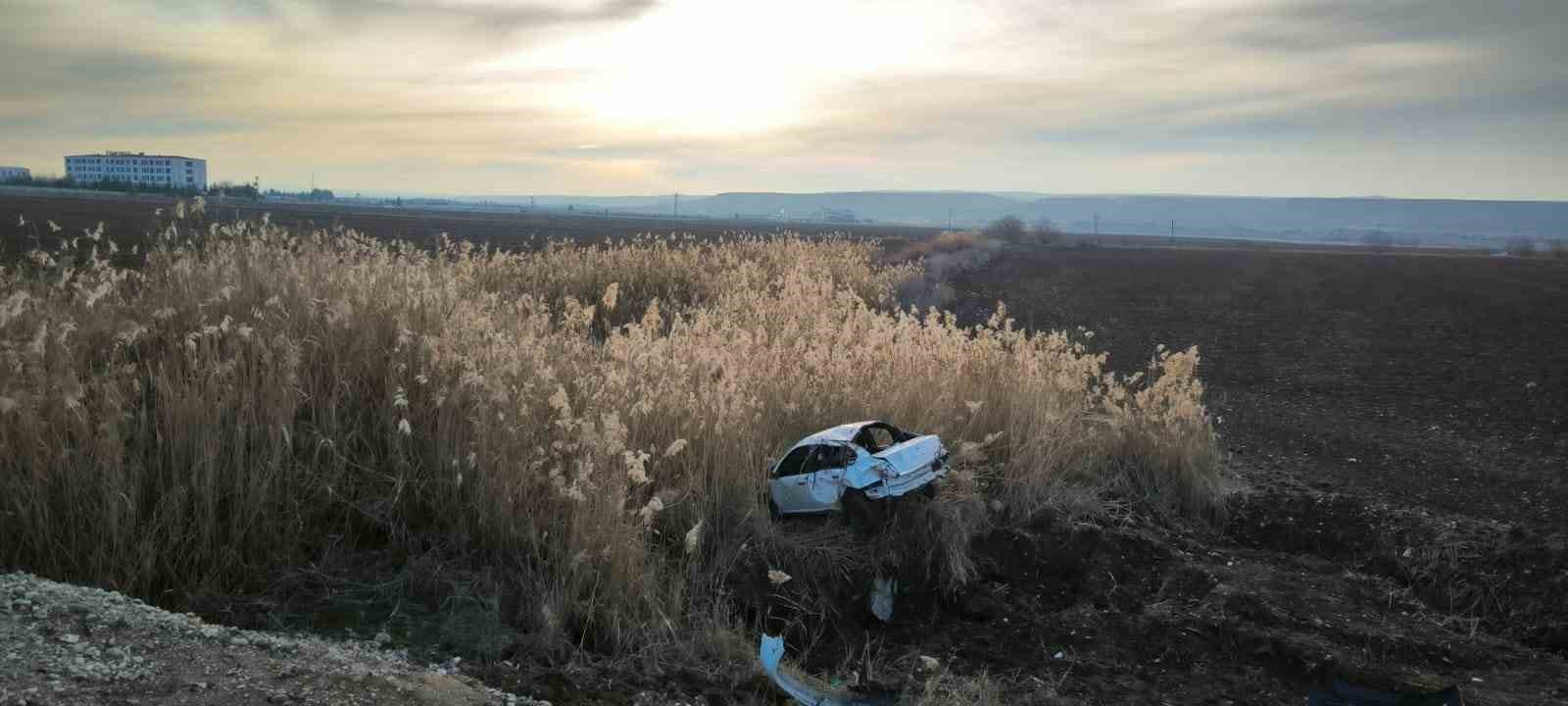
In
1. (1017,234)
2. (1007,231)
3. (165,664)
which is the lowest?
(165,664)

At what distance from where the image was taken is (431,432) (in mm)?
5465

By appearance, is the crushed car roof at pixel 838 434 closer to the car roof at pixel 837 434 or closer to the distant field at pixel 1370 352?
the car roof at pixel 837 434

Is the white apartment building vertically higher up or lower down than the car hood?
higher up

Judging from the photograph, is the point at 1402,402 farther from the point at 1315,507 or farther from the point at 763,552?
the point at 763,552

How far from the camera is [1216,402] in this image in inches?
469

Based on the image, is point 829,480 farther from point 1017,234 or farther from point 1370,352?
point 1017,234

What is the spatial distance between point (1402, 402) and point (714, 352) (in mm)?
8874

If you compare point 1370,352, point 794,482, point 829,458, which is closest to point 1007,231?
point 1370,352

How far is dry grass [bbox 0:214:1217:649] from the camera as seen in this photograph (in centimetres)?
462

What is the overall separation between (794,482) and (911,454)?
0.70m

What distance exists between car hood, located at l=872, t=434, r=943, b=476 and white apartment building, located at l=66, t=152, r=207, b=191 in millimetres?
139680

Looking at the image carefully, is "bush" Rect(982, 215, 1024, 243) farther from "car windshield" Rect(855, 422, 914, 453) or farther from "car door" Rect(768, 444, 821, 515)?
"car door" Rect(768, 444, 821, 515)

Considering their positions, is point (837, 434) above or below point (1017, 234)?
below

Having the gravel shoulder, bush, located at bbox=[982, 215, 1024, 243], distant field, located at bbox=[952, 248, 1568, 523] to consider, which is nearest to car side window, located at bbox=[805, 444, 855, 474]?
the gravel shoulder
